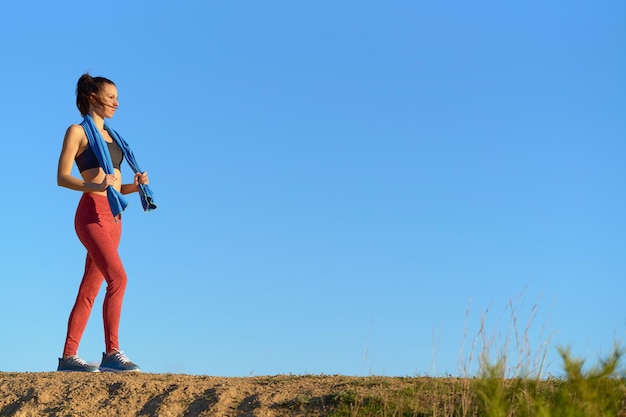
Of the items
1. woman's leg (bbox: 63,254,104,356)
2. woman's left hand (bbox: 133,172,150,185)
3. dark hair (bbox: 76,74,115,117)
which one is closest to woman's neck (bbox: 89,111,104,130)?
dark hair (bbox: 76,74,115,117)

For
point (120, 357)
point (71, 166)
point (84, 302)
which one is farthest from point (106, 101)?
point (120, 357)

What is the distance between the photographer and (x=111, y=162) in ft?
27.1

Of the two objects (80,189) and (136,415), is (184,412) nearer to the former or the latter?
(136,415)

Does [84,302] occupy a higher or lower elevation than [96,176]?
lower

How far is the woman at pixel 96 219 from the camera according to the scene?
8031 millimetres

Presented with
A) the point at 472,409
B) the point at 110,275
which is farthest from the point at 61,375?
the point at 472,409

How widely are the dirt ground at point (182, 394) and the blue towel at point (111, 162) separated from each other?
1.72m

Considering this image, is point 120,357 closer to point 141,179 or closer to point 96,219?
point 96,219

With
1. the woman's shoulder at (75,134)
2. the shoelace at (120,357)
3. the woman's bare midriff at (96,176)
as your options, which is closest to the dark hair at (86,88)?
the woman's shoulder at (75,134)

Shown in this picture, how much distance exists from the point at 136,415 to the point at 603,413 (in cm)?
380

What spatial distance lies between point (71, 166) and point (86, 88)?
887 mm

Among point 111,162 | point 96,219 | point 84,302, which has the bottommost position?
point 84,302

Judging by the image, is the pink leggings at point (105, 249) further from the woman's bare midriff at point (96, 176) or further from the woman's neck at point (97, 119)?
the woman's neck at point (97, 119)

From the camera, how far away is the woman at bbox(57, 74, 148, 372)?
316 inches
